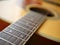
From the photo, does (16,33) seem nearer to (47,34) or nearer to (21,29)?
(21,29)

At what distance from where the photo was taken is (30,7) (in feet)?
3.16

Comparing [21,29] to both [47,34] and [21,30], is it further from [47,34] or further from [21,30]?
[47,34]

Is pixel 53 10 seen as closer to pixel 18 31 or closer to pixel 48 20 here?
pixel 48 20

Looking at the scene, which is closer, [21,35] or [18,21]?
[21,35]

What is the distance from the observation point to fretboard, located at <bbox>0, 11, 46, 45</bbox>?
547mm

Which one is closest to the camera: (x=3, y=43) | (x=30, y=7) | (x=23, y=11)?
(x=3, y=43)

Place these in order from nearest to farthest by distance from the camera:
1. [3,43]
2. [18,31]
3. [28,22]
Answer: [3,43] < [18,31] < [28,22]

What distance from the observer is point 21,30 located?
2.09 feet

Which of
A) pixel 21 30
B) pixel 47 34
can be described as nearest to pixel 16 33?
pixel 21 30

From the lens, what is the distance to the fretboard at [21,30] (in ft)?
1.79

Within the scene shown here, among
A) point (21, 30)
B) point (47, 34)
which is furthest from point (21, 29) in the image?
point (47, 34)

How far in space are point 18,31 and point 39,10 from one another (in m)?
0.40

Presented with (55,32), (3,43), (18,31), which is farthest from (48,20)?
(3,43)

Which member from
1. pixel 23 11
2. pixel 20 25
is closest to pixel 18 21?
pixel 20 25
